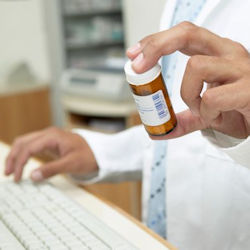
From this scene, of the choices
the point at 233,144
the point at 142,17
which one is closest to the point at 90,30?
the point at 142,17

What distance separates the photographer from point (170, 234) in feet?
3.06

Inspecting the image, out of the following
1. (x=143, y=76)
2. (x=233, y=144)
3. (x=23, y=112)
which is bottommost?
(x=23, y=112)

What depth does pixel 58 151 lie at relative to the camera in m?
0.98

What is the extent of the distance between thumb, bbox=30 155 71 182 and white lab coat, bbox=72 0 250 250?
0.07m

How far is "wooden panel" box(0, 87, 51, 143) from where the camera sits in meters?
2.95

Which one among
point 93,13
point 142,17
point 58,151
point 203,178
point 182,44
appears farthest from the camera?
point 93,13

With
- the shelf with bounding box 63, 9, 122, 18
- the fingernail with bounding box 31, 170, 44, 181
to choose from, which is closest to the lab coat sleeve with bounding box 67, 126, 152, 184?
the fingernail with bounding box 31, 170, 44, 181

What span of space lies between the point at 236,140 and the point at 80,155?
40 centimetres

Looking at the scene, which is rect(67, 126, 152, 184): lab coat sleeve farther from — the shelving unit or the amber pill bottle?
the shelving unit

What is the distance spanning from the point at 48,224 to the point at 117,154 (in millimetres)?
369

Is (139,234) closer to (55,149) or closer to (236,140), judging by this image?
(236,140)

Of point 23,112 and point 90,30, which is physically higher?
point 90,30

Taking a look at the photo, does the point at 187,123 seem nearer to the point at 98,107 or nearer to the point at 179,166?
the point at 179,166

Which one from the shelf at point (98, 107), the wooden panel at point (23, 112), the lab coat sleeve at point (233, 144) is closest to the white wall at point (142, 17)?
the shelf at point (98, 107)
